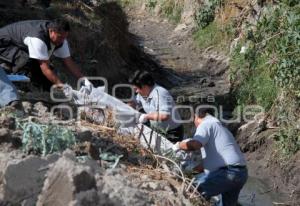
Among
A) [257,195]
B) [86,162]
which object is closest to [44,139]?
[86,162]

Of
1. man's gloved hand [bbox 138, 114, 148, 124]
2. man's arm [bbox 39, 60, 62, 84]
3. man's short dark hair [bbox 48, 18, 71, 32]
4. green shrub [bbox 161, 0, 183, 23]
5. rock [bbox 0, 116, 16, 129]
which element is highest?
green shrub [bbox 161, 0, 183, 23]

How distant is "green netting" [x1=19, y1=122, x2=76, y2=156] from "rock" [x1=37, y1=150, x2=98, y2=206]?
78 cm

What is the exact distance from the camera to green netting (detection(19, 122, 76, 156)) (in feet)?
16.6

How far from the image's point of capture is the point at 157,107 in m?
7.12

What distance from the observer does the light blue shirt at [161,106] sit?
714cm

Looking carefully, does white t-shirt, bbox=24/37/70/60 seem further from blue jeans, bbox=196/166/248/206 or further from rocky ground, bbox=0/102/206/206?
blue jeans, bbox=196/166/248/206

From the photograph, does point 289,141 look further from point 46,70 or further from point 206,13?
point 206,13

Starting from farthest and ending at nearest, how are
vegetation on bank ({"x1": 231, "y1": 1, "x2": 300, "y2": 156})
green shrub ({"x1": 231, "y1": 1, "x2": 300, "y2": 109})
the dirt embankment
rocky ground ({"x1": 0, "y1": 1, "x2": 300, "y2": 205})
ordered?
green shrub ({"x1": 231, "y1": 1, "x2": 300, "y2": 109}), vegetation on bank ({"x1": 231, "y1": 1, "x2": 300, "y2": 156}), the dirt embankment, rocky ground ({"x1": 0, "y1": 1, "x2": 300, "y2": 205})

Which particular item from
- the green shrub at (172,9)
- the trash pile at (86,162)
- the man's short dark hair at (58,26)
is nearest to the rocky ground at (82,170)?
the trash pile at (86,162)

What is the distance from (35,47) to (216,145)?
228 cm

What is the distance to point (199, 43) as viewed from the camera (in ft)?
70.2

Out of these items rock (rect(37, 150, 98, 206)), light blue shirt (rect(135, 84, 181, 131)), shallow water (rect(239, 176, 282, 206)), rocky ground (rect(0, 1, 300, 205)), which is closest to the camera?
rock (rect(37, 150, 98, 206))

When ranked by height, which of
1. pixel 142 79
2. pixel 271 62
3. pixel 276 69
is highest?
pixel 271 62

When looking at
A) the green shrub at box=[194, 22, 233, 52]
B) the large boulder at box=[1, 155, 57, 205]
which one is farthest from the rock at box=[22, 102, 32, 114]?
the green shrub at box=[194, 22, 233, 52]
